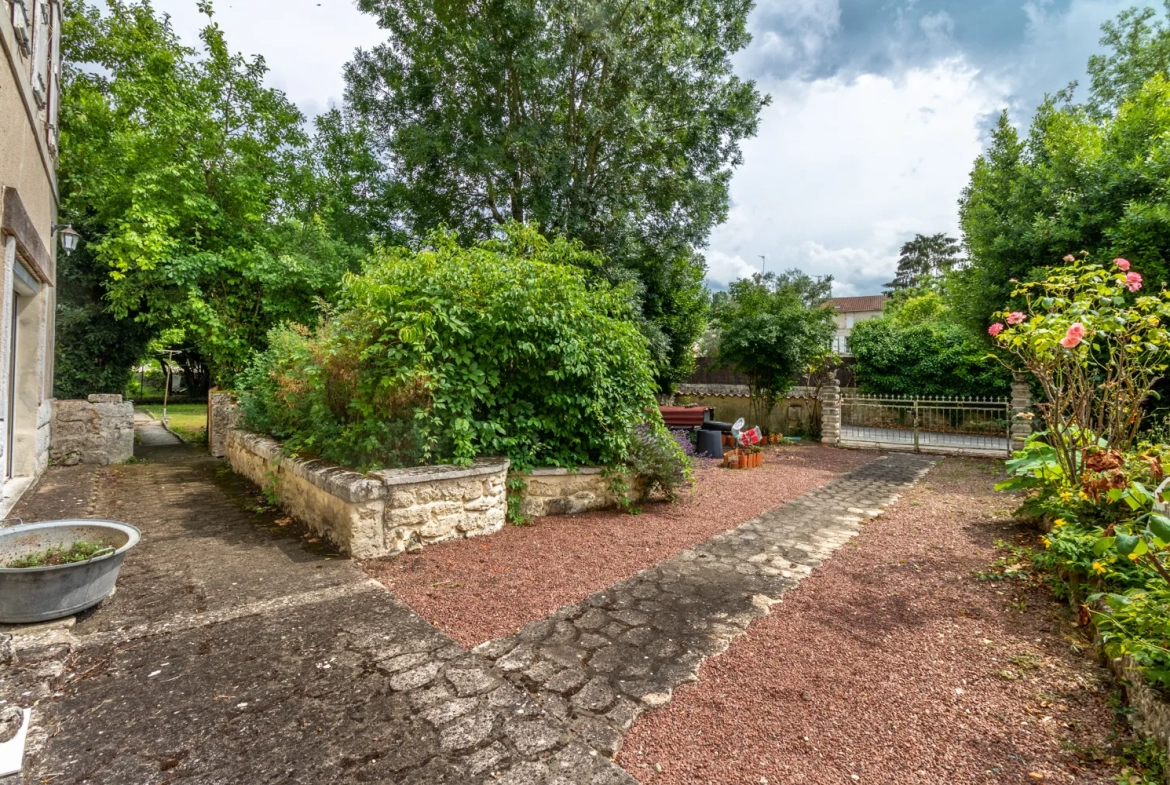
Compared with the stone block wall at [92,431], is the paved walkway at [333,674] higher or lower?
lower

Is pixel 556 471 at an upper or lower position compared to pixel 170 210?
lower

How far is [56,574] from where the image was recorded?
2.77m

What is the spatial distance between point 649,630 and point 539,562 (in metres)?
1.25

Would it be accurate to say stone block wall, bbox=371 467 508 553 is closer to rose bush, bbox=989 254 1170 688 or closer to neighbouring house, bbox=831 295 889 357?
rose bush, bbox=989 254 1170 688

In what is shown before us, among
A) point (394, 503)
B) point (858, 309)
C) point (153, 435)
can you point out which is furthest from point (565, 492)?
point (858, 309)

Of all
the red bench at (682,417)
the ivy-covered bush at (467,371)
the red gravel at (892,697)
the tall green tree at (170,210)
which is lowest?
the red gravel at (892,697)

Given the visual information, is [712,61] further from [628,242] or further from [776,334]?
[776,334]

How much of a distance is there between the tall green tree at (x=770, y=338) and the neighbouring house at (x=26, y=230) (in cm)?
1165

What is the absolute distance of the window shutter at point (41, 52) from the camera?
230 inches

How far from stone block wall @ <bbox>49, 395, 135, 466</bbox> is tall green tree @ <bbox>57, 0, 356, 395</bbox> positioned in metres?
1.39

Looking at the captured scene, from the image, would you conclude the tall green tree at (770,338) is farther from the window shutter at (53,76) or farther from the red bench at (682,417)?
the window shutter at (53,76)

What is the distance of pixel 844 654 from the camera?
109 inches

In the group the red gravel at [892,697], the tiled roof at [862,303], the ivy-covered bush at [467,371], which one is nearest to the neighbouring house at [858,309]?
the tiled roof at [862,303]

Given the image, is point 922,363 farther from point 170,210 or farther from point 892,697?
point 170,210
